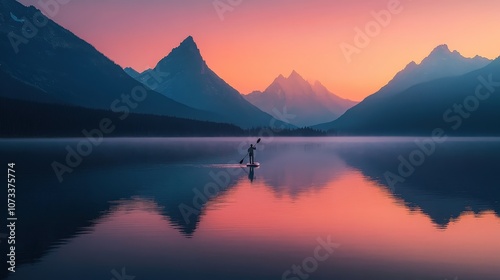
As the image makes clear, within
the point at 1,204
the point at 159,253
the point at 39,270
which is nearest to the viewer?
the point at 39,270

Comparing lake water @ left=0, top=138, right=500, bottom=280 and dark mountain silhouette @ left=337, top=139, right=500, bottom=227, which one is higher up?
dark mountain silhouette @ left=337, top=139, right=500, bottom=227

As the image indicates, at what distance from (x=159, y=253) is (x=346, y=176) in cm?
4430

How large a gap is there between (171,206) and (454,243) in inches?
785

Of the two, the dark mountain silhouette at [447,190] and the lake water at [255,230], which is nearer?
the lake water at [255,230]

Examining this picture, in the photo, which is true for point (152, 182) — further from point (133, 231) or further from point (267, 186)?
point (133, 231)

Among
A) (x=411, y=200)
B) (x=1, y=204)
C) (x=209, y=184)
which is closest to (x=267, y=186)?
(x=209, y=184)

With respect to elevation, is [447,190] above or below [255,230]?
above

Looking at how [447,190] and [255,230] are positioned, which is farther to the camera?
[447,190]

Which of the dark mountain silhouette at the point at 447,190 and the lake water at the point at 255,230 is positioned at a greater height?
the dark mountain silhouette at the point at 447,190

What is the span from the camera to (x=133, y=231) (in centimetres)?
3083

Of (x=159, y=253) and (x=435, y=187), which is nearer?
(x=159, y=253)

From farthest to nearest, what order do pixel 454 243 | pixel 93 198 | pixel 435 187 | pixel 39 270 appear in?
pixel 435 187
pixel 93 198
pixel 454 243
pixel 39 270

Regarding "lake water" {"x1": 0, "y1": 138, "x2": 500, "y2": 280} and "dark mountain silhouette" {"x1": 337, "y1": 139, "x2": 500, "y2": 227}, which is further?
"dark mountain silhouette" {"x1": 337, "y1": 139, "x2": 500, "y2": 227}

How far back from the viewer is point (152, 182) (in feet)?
188
